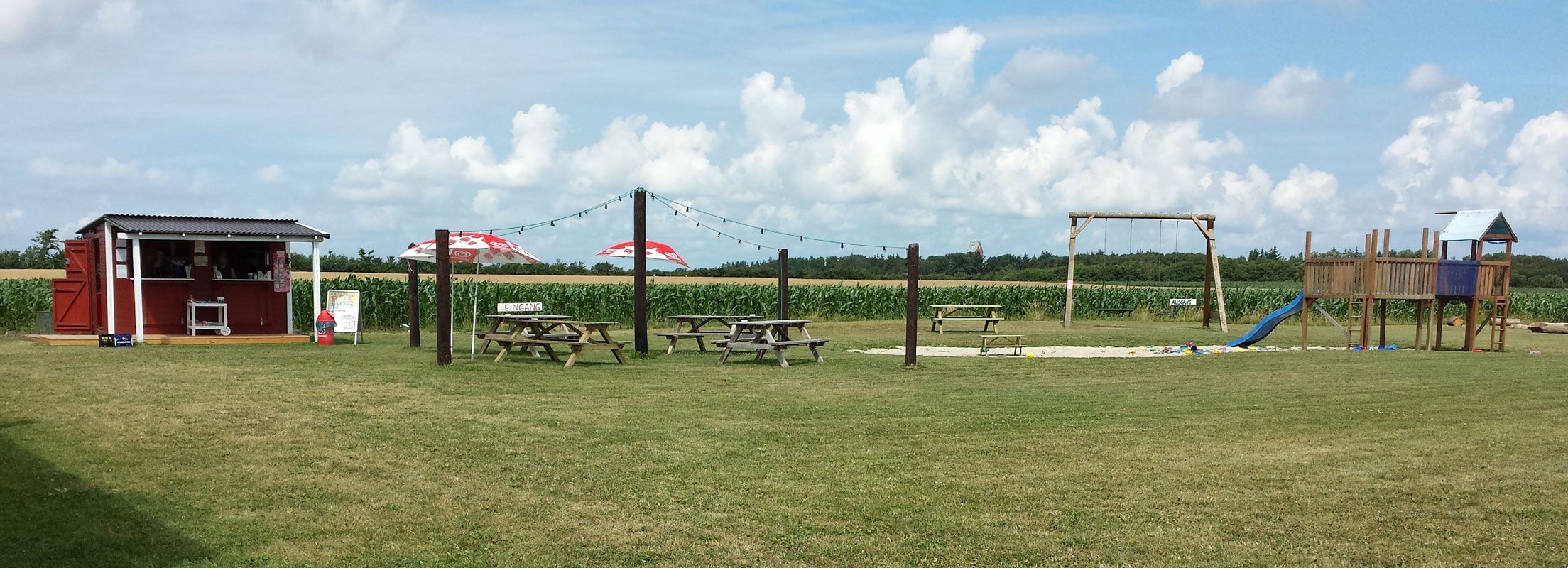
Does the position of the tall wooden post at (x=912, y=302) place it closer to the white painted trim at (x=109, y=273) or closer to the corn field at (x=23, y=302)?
the white painted trim at (x=109, y=273)

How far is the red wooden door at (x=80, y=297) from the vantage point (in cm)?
1822

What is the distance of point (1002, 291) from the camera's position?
1400 inches

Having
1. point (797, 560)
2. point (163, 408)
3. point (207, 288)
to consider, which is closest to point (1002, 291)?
point (207, 288)

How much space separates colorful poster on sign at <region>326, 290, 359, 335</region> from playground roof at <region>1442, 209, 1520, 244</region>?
755 inches

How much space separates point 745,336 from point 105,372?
978 centimetres

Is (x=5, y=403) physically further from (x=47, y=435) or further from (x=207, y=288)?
(x=207, y=288)

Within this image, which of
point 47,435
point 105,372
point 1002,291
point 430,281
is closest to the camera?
point 47,435

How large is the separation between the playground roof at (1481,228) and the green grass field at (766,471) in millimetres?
8645

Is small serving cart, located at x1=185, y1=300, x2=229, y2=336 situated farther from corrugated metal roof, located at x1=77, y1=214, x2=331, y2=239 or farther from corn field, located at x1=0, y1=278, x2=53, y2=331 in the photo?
corn field, located at x1=0, y1=278, x2=53, y2=331

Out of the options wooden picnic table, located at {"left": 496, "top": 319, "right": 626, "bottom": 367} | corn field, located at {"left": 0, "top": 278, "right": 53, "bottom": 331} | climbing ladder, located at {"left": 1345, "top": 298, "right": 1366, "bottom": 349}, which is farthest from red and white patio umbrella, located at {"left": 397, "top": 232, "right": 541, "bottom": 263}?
climbing ladder, located at {"left": 1345, "top": 298, "right": 1366, "bottom": 349}

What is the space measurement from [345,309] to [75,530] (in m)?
14.2

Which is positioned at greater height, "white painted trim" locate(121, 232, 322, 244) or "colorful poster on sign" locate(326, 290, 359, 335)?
"white painted trim" locate(121, 232, 322, 244)

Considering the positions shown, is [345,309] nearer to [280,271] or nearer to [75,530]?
[280,271]

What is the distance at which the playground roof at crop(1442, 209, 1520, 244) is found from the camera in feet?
65.3
